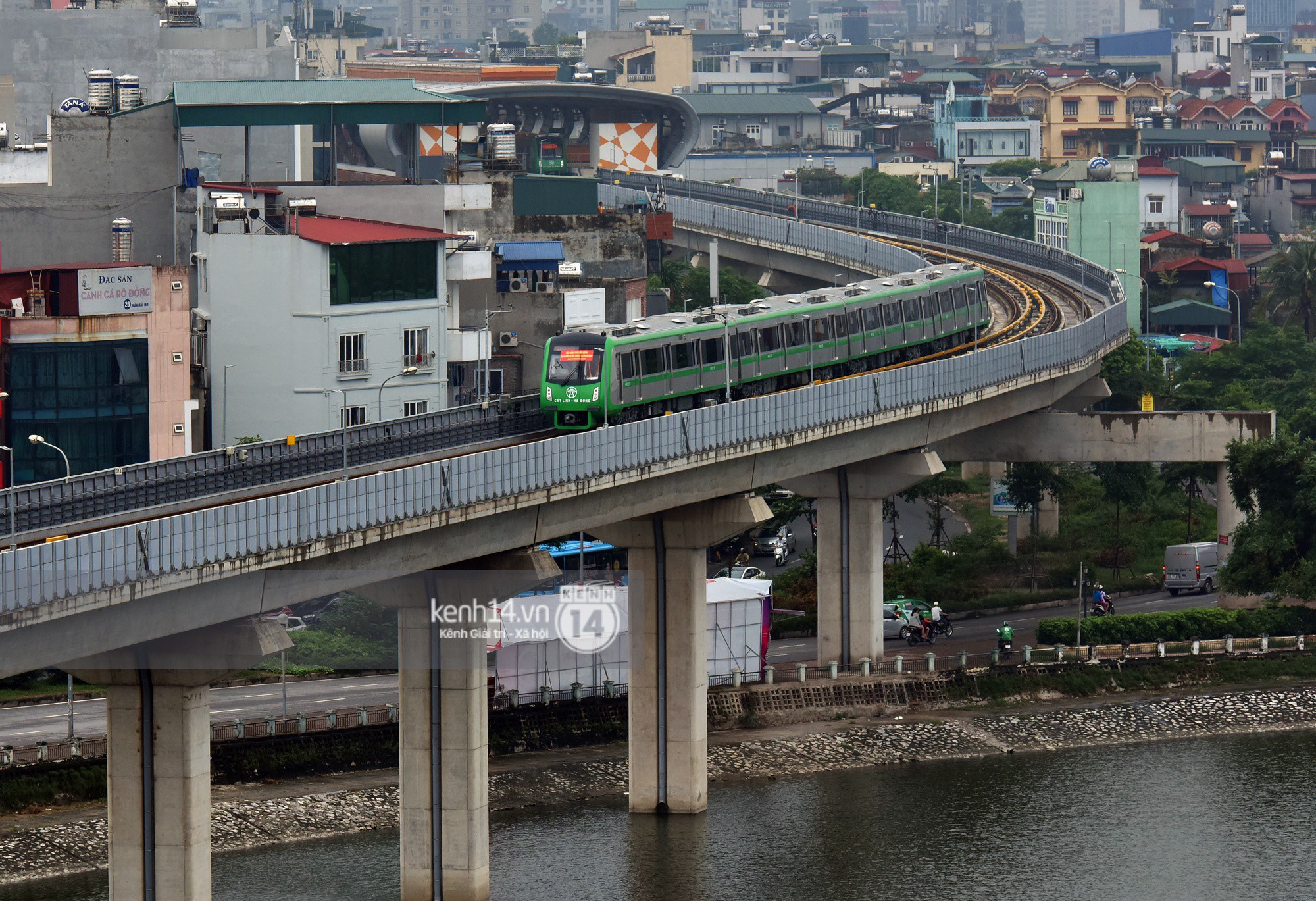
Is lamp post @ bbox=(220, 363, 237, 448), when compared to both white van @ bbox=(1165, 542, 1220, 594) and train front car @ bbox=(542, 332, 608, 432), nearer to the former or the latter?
train front car @ bbox=(542, 332, 608, 432)

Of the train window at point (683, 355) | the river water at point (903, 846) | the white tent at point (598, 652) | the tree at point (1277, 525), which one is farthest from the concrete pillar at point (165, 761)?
the tree at point (1277, 525)

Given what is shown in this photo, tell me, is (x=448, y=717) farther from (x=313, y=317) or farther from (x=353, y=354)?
(x=353, y=354)

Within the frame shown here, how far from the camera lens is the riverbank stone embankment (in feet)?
213

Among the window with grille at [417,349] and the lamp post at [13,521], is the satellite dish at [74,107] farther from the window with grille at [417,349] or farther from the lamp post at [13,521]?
the lamp post at [13,521]

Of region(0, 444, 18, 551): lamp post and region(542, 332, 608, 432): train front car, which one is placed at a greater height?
region(542, 332, 608, 432): train front car

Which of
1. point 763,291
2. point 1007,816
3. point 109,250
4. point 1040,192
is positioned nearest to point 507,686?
point 1007,816

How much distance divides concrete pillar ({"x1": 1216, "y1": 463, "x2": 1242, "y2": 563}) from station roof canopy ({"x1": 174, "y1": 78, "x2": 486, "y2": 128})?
121 ft

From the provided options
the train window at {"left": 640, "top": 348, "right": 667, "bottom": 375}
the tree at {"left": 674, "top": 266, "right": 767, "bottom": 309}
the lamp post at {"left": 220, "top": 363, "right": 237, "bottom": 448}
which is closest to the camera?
the train window at {"left": 640, "top": 348, "right": 667, "bottom": 375}

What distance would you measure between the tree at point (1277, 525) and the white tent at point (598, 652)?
21.6 m

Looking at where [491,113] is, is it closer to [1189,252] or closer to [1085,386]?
[1189,252]

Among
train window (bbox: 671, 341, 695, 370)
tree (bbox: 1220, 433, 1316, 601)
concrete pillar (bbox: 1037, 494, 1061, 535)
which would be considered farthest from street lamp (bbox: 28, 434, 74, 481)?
concrete pillar (bbox: 1037, 494, 1061, 535)

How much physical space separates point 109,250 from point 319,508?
50632mm

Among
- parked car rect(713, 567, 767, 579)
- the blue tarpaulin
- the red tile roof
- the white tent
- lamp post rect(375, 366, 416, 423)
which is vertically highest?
the red tile roof

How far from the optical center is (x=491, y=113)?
581 ft
